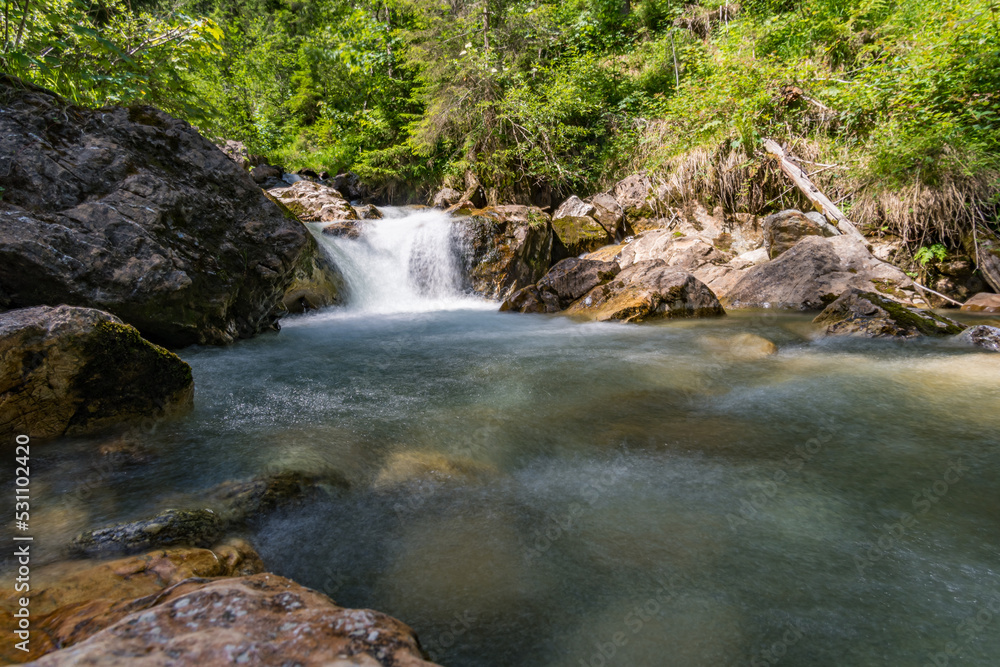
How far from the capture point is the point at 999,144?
21.3 ft

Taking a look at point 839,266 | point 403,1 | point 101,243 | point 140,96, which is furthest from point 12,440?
point 403,1

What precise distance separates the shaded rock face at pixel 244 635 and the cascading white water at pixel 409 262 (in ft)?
26.6

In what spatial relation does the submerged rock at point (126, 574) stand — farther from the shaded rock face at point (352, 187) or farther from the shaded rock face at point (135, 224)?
the shaded rock face at point (352, 187)

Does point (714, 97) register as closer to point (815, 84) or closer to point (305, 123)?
point (815, 84)

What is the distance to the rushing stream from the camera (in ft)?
5.27

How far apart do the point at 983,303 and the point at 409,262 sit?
933 cm

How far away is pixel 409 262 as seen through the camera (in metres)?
9.80

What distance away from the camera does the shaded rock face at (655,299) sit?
23.1 ft

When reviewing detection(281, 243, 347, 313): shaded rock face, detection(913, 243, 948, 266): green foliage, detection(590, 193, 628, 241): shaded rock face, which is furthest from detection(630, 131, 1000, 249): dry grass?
detection(281, 243, 347, 313): shaded rock face

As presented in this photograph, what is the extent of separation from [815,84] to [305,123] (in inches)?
696

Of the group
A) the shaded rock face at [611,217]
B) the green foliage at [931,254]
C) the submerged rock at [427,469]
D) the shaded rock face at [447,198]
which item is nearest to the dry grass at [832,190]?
the green foliage at [931,254]

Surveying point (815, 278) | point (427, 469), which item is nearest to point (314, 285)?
point (427, 469)

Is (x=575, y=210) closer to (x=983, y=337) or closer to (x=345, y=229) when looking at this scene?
(x=345, y=229)

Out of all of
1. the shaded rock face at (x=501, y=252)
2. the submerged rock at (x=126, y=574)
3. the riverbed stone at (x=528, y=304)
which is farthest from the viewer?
the shaded rock face at (x=501, y=252)
